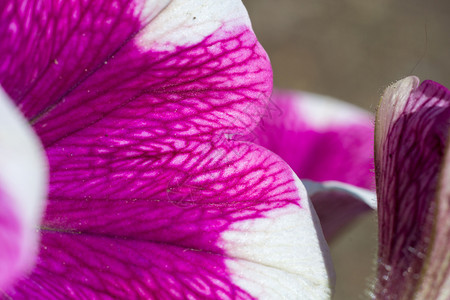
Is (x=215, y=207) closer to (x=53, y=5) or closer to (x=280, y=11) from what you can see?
(x=53, y=5)

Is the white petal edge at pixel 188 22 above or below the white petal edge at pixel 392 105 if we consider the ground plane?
above

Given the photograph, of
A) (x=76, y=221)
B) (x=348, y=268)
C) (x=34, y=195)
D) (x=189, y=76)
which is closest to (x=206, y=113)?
(x=189, y=76)

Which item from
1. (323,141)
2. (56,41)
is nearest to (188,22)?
(56,41)

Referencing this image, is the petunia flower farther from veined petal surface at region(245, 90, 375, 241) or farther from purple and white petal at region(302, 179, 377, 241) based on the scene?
veined petal surface at region(245, 90, 375, 241)

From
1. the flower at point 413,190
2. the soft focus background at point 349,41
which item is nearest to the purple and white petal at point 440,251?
the flower at point 413,190

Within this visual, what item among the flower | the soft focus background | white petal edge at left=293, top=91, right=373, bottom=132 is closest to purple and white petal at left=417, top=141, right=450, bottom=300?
the flower

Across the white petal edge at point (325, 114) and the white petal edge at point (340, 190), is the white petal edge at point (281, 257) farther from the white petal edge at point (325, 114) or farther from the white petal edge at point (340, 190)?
the white petal edge at point (325, 114)

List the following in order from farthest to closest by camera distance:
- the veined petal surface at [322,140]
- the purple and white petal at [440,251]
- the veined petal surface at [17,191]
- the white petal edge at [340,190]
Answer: the veined petal surface at [322,140] → the white petal edge at [340,190] → the purple and white petal at [440,251] → the veined petal surface at [17,191]
